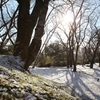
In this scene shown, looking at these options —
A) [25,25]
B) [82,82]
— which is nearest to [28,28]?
[25,25]

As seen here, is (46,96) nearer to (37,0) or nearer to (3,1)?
(37,0)

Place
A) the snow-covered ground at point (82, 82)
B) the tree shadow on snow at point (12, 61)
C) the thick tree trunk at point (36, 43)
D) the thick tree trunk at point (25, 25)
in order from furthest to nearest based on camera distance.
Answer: the snow-covered ground at point (82, 82) → the thick tree trunk at point (25, 25) → the thick tree trunk at point (36, 43) → the tree shadow on snow at point (12, 61)

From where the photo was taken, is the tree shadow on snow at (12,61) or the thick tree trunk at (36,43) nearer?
the tree shadow on snow at (12,61)

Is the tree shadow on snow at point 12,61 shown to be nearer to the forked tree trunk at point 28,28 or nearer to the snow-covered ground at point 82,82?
the forked tree trunk at point 28,28

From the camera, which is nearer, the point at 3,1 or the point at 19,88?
the point at 19,88

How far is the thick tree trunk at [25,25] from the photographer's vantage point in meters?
7.02

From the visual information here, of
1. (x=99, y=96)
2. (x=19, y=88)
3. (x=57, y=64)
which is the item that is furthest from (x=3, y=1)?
(x=57, y=64)

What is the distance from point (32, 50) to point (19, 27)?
1.06 meters

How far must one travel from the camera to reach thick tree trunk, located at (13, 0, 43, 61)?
7020 millimetres

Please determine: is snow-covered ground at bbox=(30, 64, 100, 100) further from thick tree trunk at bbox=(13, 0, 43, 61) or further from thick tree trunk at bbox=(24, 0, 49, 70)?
thick tree trunk at bbox=(13, 0, 43, 61)

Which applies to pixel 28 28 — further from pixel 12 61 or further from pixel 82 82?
pixel 82 82

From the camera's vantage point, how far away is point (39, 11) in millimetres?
7094

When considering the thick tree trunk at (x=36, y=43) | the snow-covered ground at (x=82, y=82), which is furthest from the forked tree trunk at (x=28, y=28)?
the snow-covered ground at (x=82, y=82)

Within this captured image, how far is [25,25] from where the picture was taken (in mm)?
7078
